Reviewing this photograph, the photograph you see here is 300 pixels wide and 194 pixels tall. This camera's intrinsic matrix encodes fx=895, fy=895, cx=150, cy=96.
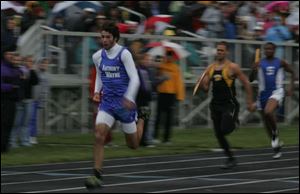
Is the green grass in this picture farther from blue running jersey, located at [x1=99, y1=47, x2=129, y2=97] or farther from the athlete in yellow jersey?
blue running jersey, located at [x1=99, y1=47, x2=129, y2=97]

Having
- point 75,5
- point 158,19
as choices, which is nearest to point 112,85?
point 158,19

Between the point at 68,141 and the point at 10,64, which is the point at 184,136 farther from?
the point at 10,64

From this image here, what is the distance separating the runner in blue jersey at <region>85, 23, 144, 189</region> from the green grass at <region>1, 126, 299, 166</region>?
938 centimetres

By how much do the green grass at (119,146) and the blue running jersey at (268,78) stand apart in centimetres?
1038

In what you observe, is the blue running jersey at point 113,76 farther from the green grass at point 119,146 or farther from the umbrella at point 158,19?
the green grass at point 119,146

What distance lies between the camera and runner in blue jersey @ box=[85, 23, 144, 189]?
22.8 ft

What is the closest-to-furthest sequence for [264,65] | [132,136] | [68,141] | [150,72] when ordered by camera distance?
[264,65]
[132,136]
[150,72]
[68,141]

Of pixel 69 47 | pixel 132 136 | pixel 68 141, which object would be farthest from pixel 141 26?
pixel 132 136

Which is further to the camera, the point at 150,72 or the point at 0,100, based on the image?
the point at 0,100

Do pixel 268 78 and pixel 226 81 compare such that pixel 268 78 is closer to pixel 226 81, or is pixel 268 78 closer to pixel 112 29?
pixel 226 81

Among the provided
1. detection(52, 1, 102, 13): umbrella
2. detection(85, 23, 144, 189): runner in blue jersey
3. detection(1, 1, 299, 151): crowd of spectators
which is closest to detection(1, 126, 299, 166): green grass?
detection(1, 1, 299, 151): crowd of spectators

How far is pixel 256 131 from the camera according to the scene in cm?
2419

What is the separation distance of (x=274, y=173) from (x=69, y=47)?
6.06 meters

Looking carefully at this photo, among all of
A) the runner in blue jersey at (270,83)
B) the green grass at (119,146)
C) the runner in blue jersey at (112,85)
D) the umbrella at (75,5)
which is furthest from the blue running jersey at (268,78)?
the umbrella at (75,5)
